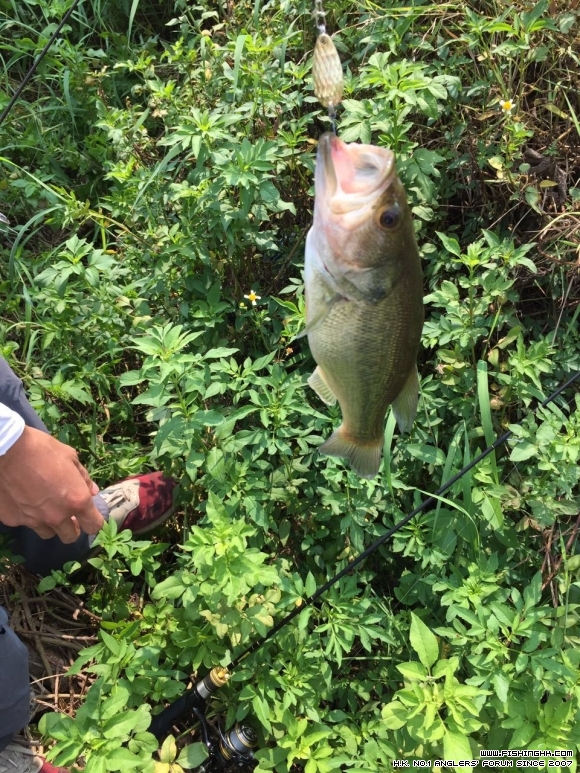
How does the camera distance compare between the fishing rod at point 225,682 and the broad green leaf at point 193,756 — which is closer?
the broad green leaf at point 193,756

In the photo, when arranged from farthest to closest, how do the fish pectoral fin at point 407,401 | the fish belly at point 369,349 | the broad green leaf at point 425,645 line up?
the broad green leaf at point 425,645, the fish pectoral fin at point 407,401, the fish belly at point 369,349

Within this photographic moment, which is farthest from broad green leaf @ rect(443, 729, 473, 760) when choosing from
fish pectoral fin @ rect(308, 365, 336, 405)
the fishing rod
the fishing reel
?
fish pectoral fin @ rect(308, 365, 336, 405)

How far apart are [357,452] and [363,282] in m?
0.60

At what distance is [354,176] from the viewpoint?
1.49 meters

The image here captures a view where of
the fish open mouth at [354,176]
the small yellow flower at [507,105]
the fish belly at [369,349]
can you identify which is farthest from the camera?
the small yellow flower at [507,105]

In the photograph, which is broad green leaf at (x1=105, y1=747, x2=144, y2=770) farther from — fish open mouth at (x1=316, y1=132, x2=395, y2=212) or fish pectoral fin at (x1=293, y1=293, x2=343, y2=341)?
fish open mouth at (x1=316, y1=132, x2=395, y2=212)

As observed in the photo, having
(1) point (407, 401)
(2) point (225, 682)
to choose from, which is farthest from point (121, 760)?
(1) point (407, 401)

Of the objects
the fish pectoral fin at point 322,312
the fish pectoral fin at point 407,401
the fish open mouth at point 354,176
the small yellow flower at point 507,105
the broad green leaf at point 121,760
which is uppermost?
the fish open mouth at point 354,176

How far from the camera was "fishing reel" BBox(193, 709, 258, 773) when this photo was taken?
2375 millimetres

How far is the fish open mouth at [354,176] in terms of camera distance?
4.77 feet

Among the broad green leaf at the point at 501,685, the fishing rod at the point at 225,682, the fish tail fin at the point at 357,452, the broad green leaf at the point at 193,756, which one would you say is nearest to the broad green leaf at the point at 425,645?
the broad green leaf at the point at 501,685

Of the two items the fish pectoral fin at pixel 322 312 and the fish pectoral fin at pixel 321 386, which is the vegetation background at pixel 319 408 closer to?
the fish pectoral fin at pixel 321 386

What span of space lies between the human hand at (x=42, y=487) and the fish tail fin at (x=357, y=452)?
Result: 42.5 inches

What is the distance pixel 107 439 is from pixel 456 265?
2273 millimetres
